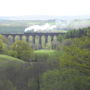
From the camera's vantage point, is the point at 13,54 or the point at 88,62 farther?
the point at 13,54

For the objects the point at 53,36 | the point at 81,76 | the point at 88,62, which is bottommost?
the point at 53,36

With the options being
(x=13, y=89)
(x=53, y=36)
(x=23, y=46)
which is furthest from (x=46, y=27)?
(x=13, y=89)

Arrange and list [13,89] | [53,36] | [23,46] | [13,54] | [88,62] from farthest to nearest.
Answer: [53,36], [23,46], [13,54], [13,89], [88,62]

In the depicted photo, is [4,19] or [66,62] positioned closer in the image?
[66,62]

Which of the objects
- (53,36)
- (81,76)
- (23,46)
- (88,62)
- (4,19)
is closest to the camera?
(88,62)

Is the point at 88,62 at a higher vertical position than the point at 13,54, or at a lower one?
higher

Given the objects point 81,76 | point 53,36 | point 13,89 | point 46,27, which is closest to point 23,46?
point 13,89

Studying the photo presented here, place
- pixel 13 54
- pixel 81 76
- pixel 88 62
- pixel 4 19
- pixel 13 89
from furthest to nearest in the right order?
1. pixel 4 19
2. pixel 13 54
3. pixel 13 89
4. pixel 81 76
5. pixel 88 62

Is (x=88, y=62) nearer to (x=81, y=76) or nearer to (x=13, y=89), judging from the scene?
(x=81, y=76)

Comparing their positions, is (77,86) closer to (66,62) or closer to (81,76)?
(81,76)
